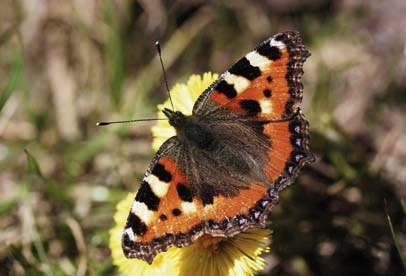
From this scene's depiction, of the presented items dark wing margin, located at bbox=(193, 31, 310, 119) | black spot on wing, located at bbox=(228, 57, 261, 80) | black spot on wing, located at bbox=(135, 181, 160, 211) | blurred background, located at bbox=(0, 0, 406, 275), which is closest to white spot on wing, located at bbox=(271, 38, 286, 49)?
dark wing margin, located at bbox=(193, 31, 310, 119)

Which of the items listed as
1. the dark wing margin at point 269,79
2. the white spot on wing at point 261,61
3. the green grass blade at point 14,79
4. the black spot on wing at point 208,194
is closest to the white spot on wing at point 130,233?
the black spot on wing at point 208,194

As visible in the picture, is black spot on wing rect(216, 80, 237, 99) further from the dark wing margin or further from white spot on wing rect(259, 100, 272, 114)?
white spot on wing rect(259, 100, 272, 114)

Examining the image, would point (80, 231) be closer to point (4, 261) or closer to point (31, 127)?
point (4, 261)

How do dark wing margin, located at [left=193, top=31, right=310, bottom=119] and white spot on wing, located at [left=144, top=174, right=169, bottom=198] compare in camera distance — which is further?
dark wing margin, located at [left=193, top=31, right=310, bottom=119]

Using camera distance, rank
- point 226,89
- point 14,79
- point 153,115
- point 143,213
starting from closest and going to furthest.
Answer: point 143,213 → point 226,89 → point 14,79 → point 153,115

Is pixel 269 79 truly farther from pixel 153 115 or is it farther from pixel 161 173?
pixel 153 115

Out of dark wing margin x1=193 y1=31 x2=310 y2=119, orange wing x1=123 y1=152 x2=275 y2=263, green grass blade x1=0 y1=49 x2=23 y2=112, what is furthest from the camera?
green grass blade x1=0 y1=49 x2=23 y2=112

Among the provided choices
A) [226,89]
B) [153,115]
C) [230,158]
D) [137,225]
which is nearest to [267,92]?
[226,89]
